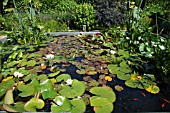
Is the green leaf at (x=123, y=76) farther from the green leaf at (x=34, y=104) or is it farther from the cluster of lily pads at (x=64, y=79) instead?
the green leaf at (x=34, y=104)

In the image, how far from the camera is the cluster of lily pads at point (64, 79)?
155 cm

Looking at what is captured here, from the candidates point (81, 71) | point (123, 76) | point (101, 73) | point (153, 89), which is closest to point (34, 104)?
point (81, 71)

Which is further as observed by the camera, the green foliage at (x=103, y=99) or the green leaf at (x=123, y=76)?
the green leaf at (x=123, y=76)

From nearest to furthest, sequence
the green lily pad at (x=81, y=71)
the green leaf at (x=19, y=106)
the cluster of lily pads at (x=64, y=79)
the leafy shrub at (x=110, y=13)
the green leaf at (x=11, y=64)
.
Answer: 1. the green leaf at (x=19, y=106)
2. the cluster of lily pads at (x=64, y=79)
3. the green lily pad at (x=81, y=71)
4. the green leaf at (x=11, y=64)
5. the leafy shrub at (x=110, y=13)

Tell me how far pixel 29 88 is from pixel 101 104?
0.71 metres

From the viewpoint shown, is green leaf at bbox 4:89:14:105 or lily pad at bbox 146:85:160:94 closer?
green leaf at bbox 4:89:14:105

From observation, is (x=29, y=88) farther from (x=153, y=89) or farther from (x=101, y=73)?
(x=153, y=89)

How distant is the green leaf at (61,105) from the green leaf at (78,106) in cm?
5

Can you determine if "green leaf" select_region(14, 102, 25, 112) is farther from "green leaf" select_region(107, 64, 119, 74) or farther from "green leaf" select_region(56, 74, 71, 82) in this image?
"green leaf" select_region(107, 64, 119, 74)

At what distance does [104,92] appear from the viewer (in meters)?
1.74

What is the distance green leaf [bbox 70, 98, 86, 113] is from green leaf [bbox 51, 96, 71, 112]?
5cm

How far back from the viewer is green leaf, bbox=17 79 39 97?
1.71 metres

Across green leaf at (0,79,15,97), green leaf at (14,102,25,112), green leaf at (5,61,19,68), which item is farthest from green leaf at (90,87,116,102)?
green leaf at (5,61,19,68)

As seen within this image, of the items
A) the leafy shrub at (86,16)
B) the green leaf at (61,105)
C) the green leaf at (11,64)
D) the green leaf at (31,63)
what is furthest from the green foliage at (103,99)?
the leafy shrub at (86,16)
